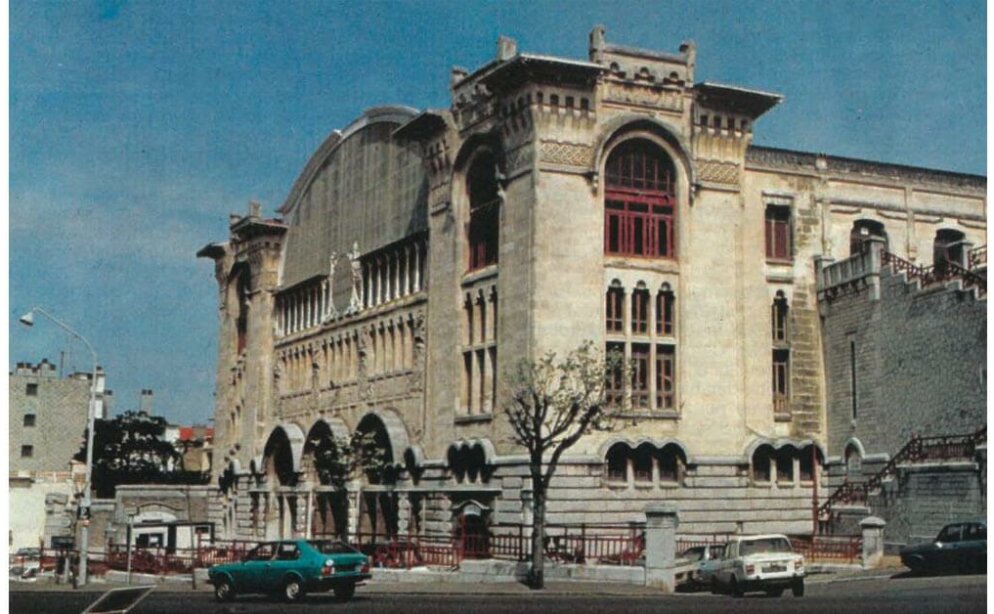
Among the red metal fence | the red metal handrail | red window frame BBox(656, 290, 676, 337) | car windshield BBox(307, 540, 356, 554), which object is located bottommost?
the red metal fence

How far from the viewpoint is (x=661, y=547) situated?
34750mm

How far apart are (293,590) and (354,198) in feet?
103

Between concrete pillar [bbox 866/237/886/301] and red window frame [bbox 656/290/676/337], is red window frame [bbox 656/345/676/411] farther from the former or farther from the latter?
concrete pillar [bbox 866/237/886/301]

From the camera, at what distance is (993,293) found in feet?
102

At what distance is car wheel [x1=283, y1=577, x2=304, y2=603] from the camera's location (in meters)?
30.9

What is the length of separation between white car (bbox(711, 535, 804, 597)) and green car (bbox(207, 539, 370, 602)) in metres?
8.34

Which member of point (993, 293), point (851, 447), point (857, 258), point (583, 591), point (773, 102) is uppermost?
point (773, 102)

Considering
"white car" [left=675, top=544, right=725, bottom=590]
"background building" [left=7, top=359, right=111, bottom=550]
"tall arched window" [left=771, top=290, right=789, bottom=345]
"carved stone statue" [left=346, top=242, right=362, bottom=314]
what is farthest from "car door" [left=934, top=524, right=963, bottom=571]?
"background building" [left=7, top=359, right=111, bottom=550]

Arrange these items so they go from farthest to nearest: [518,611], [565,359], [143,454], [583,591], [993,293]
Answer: [143,454], [565,359], [583,591], [993,293], [518,611]

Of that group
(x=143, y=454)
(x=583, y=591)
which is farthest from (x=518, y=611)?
(x=143, y=454)

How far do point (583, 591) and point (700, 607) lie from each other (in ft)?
22.9

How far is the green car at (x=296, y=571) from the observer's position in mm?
30789

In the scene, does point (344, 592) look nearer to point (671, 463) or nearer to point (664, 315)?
point (671, 463)

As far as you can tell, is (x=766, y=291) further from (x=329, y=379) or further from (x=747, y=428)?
(x=329, y=379)
